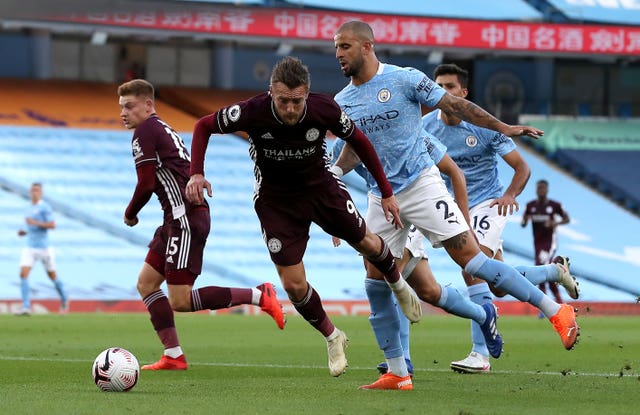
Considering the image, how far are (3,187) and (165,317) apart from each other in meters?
18.5

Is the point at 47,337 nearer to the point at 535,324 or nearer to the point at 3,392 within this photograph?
the point at 3,392

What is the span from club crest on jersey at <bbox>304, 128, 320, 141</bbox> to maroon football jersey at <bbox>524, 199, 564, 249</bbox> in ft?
49.2

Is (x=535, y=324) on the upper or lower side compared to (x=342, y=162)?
lower

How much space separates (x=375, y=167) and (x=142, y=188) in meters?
2.57

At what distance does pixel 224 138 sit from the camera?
33.1 metres

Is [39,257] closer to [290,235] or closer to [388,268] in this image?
[290,235]

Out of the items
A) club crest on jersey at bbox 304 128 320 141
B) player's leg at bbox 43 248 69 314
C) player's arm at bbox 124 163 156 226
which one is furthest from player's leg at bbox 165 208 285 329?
player's leg at bbox 43 248 69 314

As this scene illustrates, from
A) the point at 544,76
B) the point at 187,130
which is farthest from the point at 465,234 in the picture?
the point at 544,76

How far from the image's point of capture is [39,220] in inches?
864

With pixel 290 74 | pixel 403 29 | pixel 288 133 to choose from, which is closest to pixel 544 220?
pixel 403 29

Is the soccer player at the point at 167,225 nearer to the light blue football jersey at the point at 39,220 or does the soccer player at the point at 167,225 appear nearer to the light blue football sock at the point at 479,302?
the light blue football sock at the point at 479,302

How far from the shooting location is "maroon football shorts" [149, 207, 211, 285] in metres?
10.2

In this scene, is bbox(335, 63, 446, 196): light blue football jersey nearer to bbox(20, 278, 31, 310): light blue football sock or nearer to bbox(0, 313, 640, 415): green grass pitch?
bbox(0, 313, 640, 415): green grass pitch

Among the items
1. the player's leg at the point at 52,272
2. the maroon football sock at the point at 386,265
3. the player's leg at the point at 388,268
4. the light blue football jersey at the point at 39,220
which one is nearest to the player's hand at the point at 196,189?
the player's leg at the point at 388,268
